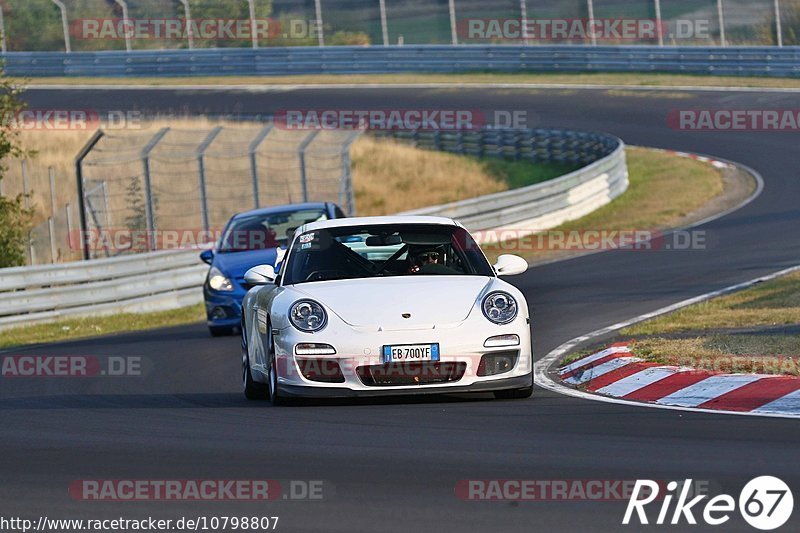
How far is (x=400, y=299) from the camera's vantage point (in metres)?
9.38

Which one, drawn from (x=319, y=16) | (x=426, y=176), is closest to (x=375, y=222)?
(x=426, y=176)

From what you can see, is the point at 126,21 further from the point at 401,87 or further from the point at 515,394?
the point at 515,394

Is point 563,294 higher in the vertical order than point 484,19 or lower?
lower

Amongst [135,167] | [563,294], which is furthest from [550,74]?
[563,294]

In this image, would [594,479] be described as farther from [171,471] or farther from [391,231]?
Result: [391,231]

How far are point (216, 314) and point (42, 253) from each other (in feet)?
41.5

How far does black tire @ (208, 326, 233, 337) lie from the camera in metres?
16.8

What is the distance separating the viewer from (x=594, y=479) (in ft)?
21.1

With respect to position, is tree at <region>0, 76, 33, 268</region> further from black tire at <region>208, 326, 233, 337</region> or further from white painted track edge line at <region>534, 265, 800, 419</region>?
white painted track edge line at <region>534, 265, 800, 419</region>

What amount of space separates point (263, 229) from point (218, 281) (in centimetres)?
91

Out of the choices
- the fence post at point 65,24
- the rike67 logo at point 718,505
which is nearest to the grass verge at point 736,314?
the rike67 logo at point 718,505

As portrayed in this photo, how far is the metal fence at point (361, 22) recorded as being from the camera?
132 ft

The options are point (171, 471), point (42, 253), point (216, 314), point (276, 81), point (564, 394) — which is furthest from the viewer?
point (276, 81)

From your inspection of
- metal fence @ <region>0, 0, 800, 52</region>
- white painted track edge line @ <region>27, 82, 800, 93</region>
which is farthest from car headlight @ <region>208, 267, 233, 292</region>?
metal fence @ <region>0, 0, 800, 52</region>
